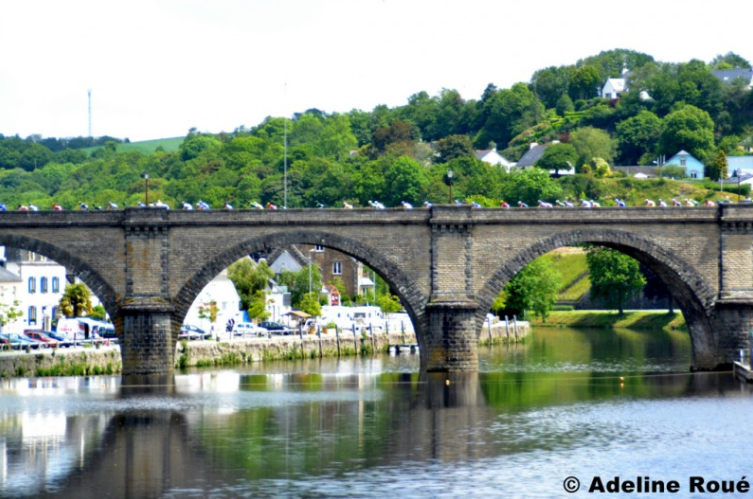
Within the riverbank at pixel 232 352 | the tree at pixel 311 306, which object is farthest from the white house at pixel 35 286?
the tree at pixel 311 306

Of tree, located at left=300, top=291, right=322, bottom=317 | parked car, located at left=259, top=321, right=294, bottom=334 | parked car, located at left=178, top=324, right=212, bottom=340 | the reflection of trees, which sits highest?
tree, located at left=300, top=291, right=322, bottom=317

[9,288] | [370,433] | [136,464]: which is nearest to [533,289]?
[9,288]

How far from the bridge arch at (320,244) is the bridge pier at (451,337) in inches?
34.6

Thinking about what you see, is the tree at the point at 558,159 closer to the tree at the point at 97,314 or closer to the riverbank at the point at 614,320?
the riverbank at the point at 614,320

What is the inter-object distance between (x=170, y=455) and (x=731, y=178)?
13845 centimetres

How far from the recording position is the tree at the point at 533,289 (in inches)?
4675

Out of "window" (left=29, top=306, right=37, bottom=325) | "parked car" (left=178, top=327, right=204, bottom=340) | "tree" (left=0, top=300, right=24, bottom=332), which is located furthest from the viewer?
"window" (left=29, top=306, right=37, bottom=325)

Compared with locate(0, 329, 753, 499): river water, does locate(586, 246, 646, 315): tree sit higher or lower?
higher

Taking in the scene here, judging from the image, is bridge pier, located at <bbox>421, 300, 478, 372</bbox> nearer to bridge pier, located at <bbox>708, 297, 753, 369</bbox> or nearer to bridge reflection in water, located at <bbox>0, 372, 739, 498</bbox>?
bridge reflection in water, located at <bbox>0, 372, 739, 498</bbox>

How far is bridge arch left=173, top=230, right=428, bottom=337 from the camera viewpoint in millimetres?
69875

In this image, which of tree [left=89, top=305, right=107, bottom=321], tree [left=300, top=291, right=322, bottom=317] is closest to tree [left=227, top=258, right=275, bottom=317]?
tree [left=300, top=291, right=322, bottom=317]

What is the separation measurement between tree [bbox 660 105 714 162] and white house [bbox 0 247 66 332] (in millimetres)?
113377

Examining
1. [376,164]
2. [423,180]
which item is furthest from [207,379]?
[376,164]

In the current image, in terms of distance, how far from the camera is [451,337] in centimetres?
6975
